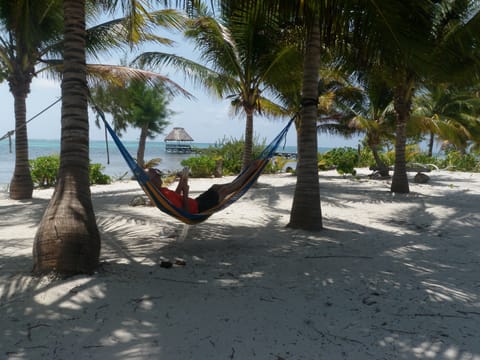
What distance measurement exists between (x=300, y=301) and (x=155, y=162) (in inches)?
261

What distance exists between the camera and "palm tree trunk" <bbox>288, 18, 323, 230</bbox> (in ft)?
14.1

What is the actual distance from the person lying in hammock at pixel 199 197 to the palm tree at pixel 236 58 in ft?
9.99

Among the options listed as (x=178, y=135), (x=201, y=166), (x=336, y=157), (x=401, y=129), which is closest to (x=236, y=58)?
(x=401, y=129)

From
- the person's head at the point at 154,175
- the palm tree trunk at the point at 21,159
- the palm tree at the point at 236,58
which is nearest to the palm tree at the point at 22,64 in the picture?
the palm tree trunk at the point at 21,159

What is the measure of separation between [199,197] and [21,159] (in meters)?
4.98

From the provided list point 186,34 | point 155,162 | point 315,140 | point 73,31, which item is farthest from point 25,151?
point 315,140

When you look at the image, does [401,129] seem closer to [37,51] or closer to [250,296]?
[250,296]

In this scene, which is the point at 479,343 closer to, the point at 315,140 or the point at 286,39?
the point at 315,140

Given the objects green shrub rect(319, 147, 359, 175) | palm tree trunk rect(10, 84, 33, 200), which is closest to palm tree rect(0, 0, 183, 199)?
palm tree trunk rect(10, 84, 33, 200)

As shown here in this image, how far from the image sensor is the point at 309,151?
4344 millimetres

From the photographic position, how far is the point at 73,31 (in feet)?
9.55

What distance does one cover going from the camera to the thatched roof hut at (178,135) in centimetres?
2325

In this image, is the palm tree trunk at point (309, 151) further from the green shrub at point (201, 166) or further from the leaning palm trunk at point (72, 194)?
the green shrub at point (201, 166)

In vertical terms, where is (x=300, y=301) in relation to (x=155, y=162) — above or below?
below
